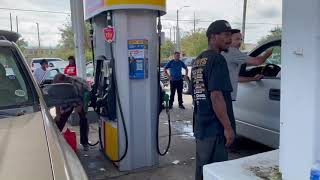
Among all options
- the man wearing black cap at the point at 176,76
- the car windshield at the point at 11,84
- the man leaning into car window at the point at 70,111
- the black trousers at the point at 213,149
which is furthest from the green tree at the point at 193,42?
the car windshield at the point at 11,84

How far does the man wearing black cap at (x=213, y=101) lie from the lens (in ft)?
9.96

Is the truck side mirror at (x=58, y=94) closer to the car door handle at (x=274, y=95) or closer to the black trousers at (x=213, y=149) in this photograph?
the black trousers at (x=213, y=149)

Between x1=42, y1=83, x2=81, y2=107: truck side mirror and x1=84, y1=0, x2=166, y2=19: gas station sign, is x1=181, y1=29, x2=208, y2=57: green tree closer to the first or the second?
x1=84, y1=0, x2=166, y2=19: gas station sign

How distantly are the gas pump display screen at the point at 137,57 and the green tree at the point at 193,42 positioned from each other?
128ft

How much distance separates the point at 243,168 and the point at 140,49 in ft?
9.48

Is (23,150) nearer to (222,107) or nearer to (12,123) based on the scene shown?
(12,123)

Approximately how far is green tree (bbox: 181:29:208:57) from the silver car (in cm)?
3842

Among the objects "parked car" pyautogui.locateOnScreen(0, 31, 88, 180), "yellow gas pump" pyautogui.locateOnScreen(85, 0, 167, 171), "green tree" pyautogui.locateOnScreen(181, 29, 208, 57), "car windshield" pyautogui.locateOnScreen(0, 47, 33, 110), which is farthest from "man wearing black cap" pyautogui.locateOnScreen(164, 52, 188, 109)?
"green tree" pyautogui.locateOnScreen(181, 29, 208, 57)

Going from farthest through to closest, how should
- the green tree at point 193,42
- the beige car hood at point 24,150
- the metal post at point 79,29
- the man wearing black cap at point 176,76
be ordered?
the green tree at point 193,42 < the man wearing black cap at point 176,76 < the metal post at point 79,29 < the beige car hood at point 24,150

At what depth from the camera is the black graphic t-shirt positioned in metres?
3.01

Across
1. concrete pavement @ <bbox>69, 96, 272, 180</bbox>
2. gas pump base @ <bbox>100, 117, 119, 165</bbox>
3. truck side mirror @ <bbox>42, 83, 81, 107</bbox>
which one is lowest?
concrete pavement @ <bbox>69, 96, 272, 180</bbox>

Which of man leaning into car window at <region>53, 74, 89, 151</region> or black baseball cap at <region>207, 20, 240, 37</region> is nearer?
black baseball cap at <region>207, 20, 240, 37</region>

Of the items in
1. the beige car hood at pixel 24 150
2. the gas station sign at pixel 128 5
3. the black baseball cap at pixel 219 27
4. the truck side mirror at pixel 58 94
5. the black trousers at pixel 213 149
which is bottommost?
the black trousers at pixel 213 149

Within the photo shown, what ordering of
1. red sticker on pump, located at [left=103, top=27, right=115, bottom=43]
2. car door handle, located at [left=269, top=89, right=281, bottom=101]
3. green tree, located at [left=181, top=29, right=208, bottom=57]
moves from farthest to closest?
green tree, located at [left=181, top=29, right=208, bottom=57] < red sticker on pump, located at [left=103, top=27, right=115, bottom=43] < car door handle, located at [left=269, top=89, right=281, bottom=101]
